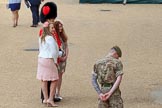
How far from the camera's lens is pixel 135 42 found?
14102 mm

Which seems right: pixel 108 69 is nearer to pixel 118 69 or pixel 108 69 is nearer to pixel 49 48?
pixel 118 69

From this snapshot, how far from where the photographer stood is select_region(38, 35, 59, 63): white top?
24.0 ft

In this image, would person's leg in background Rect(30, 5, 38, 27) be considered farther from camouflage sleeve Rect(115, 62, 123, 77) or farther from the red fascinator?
camouflage sleeve Rect(115, 62, 123, 77)

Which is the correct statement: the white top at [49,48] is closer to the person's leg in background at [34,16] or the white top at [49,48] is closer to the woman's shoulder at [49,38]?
the woman's shoulder at [49,38]

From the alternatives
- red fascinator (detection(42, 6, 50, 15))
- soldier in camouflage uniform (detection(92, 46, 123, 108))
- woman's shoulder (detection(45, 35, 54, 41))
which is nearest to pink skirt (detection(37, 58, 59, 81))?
woman's shoulder (detection(45, 35, 54, 41))

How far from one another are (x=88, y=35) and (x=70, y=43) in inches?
66.7

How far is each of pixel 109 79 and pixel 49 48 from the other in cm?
139

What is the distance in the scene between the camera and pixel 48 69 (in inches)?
293

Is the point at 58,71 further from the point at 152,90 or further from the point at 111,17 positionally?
the point at 111,17

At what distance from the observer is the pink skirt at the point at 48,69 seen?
24.3ft

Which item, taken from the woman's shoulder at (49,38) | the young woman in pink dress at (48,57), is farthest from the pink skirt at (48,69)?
the woman's shoulder at (49,38)

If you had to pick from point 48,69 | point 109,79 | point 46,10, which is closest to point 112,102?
point 109,79

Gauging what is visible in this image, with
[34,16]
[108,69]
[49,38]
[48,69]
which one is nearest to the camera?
[108,69]

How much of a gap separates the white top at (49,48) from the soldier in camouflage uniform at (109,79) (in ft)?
4.04
